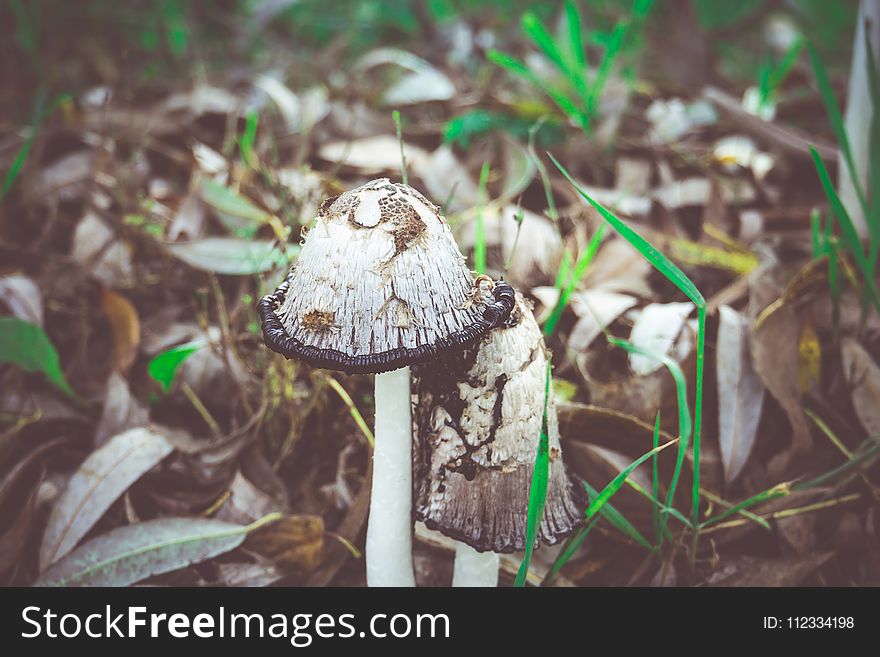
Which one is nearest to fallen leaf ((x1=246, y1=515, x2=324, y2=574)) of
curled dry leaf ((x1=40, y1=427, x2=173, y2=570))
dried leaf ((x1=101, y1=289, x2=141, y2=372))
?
curled dry leaf ((x1=40, y1=427, x2=173, y2=570))

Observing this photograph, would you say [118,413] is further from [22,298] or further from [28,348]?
[22,298]

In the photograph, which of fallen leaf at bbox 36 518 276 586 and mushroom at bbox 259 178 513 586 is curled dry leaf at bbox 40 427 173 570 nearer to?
fallen leaf at bbox 36 518 276 586

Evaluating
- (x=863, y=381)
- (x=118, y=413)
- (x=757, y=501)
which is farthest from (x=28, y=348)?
(x=863, y=381)

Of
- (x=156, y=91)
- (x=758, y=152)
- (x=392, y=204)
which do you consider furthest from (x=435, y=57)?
(x=392, y=204)

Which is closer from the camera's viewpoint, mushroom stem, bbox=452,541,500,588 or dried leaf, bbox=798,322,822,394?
mushroom stem, bbox=452,541,500,588

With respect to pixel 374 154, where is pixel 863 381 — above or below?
below

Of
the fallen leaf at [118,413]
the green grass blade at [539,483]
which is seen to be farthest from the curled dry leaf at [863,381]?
the fallen leaf at [118,413]

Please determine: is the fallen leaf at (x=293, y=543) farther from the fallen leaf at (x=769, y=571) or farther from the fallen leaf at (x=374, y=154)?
the fallen leaf at (x=374, y=154)
